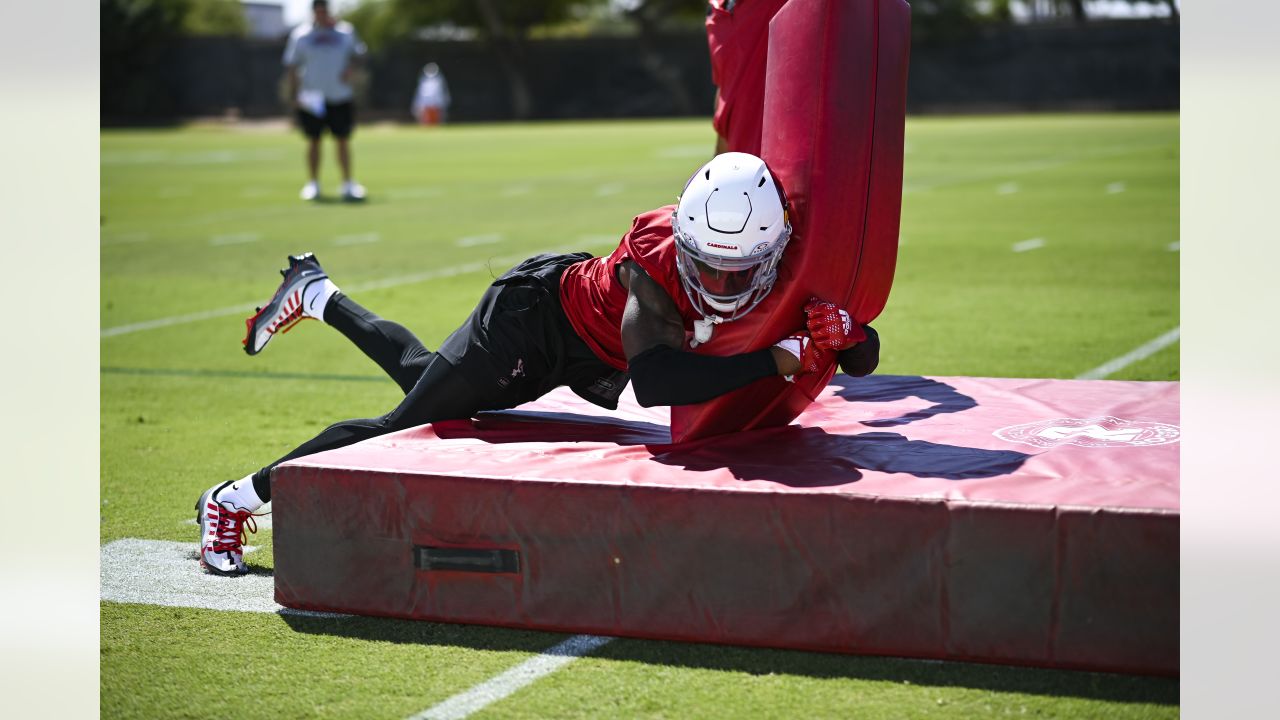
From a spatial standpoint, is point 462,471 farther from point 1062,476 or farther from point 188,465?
point 188,465

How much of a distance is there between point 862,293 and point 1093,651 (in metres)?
1.19

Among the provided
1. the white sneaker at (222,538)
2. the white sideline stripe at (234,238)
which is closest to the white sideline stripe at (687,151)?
the white sideline stripe at (234,238)

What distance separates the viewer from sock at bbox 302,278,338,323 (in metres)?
5.00

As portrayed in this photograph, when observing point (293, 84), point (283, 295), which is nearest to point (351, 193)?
point (293, 84)

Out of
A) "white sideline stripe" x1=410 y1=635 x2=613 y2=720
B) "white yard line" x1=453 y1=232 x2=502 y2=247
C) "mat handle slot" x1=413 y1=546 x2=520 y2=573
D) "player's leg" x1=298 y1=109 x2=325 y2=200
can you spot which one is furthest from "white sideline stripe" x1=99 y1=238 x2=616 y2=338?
"player's leg" x1=298 y1=109 x2=325 y2=200

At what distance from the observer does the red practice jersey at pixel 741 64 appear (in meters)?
4.97

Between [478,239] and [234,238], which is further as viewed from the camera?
[234,238]

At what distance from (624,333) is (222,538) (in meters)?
1.31

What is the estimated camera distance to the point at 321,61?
51.6 feet

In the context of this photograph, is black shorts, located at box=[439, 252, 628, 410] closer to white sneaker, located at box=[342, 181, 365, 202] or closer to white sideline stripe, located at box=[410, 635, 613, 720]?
white sideline stripe, located at box=[410, 635, 613, 720]

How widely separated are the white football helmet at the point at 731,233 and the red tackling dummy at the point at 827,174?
0.08 m

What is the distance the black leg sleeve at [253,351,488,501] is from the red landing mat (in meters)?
0.16

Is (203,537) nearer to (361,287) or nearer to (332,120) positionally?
(361,287)
